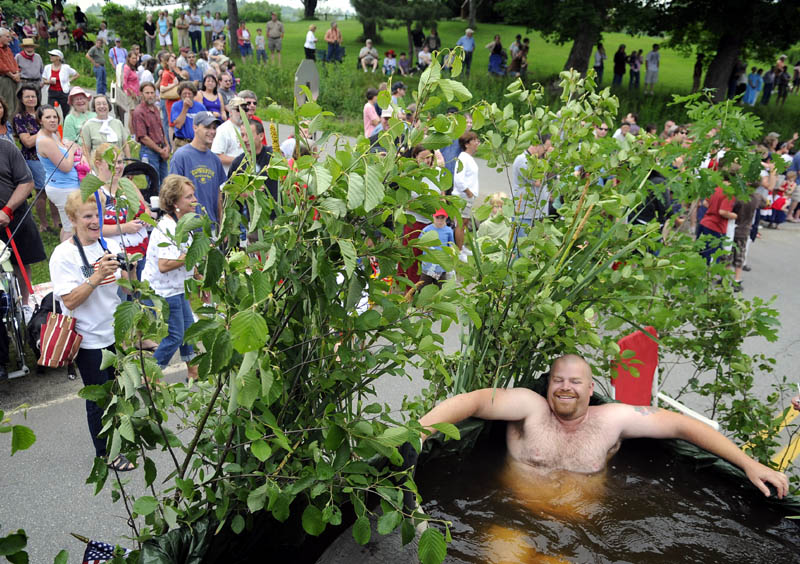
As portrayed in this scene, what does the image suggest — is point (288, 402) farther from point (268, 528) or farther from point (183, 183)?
point (183, 183)

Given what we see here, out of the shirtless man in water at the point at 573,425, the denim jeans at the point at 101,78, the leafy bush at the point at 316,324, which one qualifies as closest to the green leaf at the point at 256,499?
the leafy bush at the point at 316,324

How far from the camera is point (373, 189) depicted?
5.49ft

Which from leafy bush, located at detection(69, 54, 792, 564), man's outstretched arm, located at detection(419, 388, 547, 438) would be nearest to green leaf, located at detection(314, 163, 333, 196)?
leafy bush, located at detection(69, 54, 792, 564)

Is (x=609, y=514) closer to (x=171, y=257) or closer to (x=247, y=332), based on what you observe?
(x=247, y=332)

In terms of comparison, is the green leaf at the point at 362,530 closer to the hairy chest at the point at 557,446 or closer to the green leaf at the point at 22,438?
the green leaf at the point at 22,438

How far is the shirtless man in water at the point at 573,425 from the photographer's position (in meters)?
3.66

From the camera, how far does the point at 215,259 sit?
1.80m

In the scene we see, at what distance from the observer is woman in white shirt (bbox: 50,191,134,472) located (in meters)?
4.36

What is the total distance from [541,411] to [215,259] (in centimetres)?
247

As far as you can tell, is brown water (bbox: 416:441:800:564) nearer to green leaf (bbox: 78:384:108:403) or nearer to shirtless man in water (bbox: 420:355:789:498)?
shirtless man in water (bbox: 420:355:789:498)

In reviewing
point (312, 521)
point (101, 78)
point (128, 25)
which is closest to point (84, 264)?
point (312, 521)

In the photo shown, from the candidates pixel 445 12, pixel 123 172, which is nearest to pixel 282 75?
pixel 445 12

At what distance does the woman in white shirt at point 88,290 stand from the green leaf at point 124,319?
253cm

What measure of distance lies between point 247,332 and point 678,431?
3.00m
